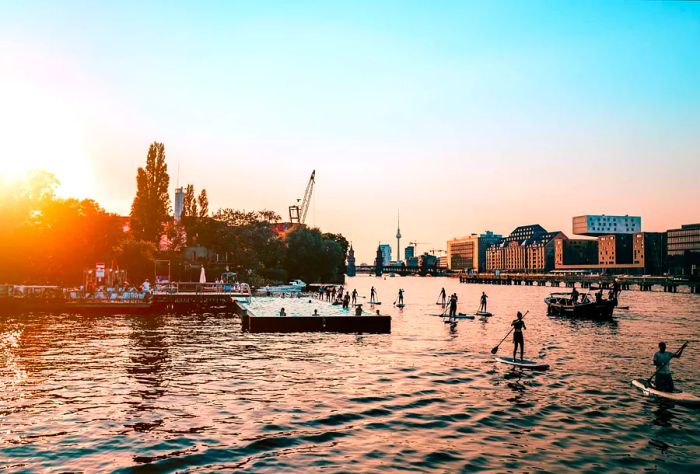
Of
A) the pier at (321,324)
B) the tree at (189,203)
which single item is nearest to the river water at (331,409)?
the pier at (321,324)

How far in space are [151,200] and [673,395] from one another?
10933 cm

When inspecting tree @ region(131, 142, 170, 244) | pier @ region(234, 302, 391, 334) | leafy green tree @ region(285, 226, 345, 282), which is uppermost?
tree @ region(131, 142, 170, 244)

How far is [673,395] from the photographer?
84.7ft

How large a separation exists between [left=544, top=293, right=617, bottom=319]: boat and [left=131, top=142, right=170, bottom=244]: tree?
3076 inches

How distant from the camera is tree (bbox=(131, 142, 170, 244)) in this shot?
117 meters

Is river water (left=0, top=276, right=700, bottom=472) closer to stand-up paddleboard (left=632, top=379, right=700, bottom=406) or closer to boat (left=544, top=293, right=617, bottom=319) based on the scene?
stand-up paddleboard (left=632, top=379, right=700, bottom=406)

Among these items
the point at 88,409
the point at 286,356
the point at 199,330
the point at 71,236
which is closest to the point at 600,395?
the point at 286,356

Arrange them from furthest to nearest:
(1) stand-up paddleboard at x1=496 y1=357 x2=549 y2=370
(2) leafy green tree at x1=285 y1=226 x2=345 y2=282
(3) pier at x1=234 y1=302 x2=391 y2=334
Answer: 1. (2) leafy green tree at x1=285 y1=226 x2=345 y2=282
2. (3) pier at x1=234 y1=302 x2=391 y2=334
3. (1) stand-up paddleboard at x1=496 y1=357 x2=549 y2=370

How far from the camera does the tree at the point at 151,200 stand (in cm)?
11694

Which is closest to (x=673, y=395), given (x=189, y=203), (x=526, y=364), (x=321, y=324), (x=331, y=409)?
(x=526, y=364)

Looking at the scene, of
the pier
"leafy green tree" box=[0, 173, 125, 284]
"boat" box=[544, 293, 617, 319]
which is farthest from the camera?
"leafy green tree" box=[0, 173, 125, 284]

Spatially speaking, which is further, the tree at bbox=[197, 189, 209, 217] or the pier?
the tree at bbox=[197, 189, 209, 217]

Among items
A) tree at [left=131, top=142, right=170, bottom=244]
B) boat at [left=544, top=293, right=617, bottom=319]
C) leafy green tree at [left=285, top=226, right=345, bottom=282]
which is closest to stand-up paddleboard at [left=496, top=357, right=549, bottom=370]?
boat at [left=544, top=293, right=617, bottom=319]

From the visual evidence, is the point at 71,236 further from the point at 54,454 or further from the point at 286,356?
the point at 54,454
